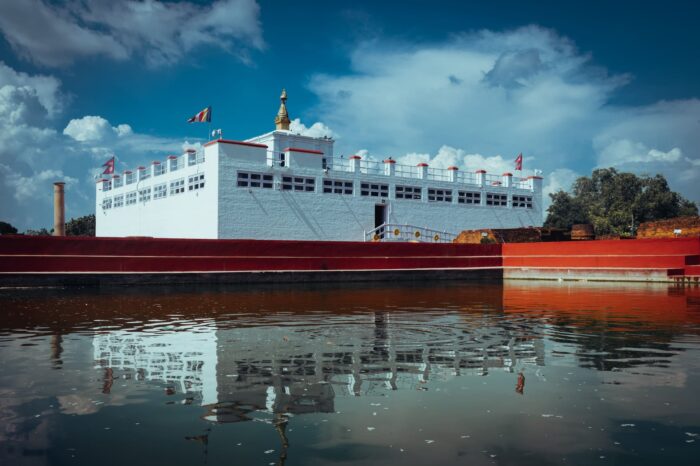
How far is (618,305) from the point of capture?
15.1 m

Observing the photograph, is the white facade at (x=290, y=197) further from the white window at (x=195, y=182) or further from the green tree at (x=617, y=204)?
the green tree at (x=617, y=204)

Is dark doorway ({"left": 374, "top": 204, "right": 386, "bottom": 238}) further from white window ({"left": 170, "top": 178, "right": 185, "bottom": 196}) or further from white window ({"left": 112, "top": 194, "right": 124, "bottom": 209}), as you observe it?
white window ({"left": 112, "top": 194, "right": 124, "bottom": 209})

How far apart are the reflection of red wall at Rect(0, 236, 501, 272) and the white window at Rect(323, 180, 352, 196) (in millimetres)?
6645

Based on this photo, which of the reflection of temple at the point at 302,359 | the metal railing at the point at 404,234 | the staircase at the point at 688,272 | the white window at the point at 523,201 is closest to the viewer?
the reflection of temple at the point at 302,359

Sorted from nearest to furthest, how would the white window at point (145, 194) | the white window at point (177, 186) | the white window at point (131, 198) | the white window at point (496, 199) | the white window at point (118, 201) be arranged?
1. the white window at point (177, 186)
2. the white window at point (145, 194)
3. the white window at point (131, 198)
4. the white window at point (118, 201)
5. the white window at point (496, 199)

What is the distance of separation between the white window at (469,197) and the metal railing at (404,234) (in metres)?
2.89

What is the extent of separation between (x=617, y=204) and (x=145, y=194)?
55035 mm

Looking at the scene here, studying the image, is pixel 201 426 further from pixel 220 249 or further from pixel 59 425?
pixel 220 249

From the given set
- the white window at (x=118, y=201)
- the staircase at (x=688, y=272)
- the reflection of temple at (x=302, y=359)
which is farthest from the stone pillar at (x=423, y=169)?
the reflection of temple at (x=302, y=359)

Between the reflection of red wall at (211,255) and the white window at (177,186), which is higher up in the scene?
the white window at (177,186)

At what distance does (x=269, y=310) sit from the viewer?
13.9 metres

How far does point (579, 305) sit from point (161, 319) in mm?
9960

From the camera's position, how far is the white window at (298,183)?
32281mm

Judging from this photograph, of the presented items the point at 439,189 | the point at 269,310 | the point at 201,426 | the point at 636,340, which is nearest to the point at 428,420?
the point at 201,426
